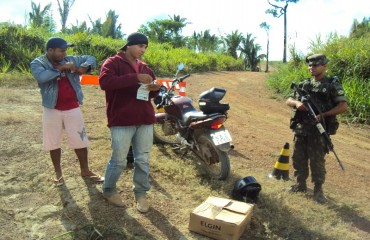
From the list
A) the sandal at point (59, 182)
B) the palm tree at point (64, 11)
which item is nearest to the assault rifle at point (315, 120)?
the sandal at point (59, 182)

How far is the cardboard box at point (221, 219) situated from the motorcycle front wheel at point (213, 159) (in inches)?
35.8

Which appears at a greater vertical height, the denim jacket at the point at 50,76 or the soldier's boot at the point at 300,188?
the denim jacket at the point at 50,76

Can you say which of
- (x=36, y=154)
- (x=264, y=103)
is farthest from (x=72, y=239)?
(x=264, y=103)

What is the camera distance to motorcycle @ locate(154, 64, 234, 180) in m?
4.44

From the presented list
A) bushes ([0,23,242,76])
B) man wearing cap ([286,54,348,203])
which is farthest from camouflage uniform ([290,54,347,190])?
bushes ([0,23,242,76])

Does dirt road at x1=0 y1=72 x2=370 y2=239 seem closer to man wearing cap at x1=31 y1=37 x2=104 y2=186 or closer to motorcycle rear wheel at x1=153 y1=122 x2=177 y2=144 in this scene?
man wearing cap at x1=31 y1=37 x2=104 y2=186

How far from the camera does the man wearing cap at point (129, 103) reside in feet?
11.0

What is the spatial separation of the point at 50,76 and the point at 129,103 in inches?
35.4

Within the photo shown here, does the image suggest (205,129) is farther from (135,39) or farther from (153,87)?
(135,39)

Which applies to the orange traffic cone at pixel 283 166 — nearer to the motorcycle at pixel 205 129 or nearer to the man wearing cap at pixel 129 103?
the motorcycle at pixel 205 129

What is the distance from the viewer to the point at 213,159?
4.56 m

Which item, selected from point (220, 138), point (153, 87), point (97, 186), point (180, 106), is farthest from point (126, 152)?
point (180, 106)

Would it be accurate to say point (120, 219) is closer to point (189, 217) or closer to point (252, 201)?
point (189, 217)

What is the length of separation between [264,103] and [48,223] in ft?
31.0
